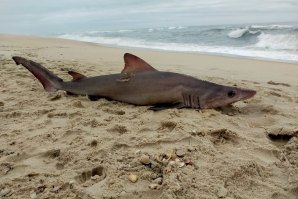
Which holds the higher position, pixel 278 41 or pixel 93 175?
pixel 93 175

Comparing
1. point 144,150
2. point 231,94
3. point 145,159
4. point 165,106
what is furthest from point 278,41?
point 145,159

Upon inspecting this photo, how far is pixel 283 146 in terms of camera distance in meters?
3.23

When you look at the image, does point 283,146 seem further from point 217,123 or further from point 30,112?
point 30,112

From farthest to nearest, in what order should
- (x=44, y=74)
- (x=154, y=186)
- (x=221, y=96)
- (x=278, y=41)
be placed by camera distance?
(x=278, y=41) → (x=44, y=74) → (x=221, y=96) → (x=154, y=186)

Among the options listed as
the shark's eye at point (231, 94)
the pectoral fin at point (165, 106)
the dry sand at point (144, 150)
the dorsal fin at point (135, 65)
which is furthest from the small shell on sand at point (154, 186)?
the dorsal fin at point (135, 65)

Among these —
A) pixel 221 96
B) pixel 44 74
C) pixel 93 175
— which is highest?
pixel 44 74

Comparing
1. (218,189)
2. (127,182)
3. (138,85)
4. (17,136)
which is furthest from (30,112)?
(218,189)

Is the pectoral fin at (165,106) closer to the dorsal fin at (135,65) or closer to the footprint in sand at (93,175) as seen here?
the dorsal fin at (135,65)

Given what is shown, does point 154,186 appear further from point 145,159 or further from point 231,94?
point 231,94

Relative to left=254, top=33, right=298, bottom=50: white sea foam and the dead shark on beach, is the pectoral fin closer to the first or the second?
the dead shark on beach

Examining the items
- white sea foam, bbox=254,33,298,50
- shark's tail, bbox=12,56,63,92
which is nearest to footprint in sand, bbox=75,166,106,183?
shark's tail, bbox=12,56,63,92

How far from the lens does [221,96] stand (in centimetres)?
424

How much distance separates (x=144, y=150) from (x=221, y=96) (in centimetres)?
154

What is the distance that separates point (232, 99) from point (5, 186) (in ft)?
8.45
